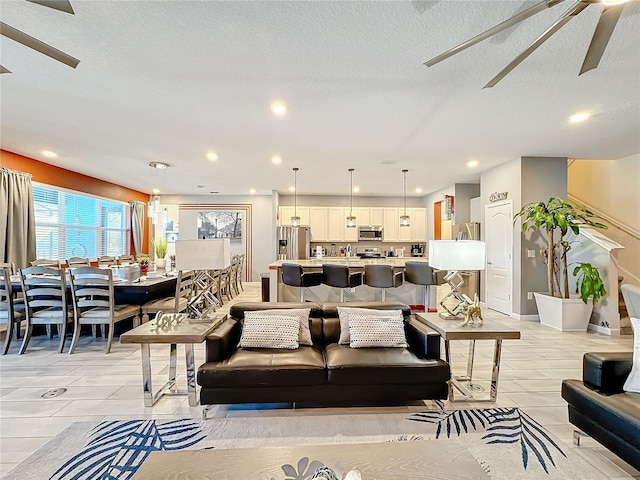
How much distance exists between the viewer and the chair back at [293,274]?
5.16 m

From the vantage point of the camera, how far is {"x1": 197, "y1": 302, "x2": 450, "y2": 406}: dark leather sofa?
2379 millimetres

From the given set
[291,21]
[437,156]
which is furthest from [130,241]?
[291,21]

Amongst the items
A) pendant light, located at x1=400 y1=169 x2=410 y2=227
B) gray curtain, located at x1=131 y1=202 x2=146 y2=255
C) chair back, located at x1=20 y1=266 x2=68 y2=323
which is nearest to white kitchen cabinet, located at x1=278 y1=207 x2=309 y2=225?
pendant light, located at x1=400 y1=169 x2=410 y2=227

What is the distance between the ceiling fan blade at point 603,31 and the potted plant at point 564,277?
3448 mm

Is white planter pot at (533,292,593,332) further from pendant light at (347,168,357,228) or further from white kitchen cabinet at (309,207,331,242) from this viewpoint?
white kitchen cabinet at (309,207,331,242)

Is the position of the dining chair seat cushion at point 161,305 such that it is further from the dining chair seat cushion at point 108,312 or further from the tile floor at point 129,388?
the tile floor at point 129,388

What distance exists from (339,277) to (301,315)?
2.14 metres

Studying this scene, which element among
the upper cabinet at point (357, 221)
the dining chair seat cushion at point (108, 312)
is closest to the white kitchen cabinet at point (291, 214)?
the upper cabinet at point (357, 221)

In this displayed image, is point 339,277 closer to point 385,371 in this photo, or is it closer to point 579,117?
point 385,371

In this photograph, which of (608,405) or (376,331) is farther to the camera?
(376,331)

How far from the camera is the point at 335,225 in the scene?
947cm

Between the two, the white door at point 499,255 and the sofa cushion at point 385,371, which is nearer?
the sofa cushion at point 385,371

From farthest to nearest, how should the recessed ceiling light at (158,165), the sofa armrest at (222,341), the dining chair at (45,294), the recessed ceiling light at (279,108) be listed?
the recessed ceiling light at (158,165) < the dining chair at (45,294) < the recessed ceiling light at (279,108) < the sofa armrest at (222,341)

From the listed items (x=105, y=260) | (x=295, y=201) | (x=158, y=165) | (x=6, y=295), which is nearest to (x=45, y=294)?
(x=6, y=295)
